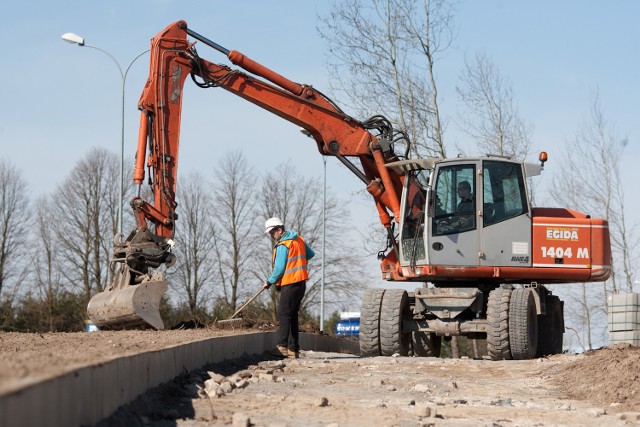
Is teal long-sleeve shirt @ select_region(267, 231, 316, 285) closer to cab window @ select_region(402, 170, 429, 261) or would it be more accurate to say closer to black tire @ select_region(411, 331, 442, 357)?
cab window @ select_region(402, 170, 429, 261)

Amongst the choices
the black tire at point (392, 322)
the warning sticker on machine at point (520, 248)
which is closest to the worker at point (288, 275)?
the black tire at point (392, 322)

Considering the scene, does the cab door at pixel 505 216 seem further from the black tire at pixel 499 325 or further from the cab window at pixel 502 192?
the black tire at pixel 499 325

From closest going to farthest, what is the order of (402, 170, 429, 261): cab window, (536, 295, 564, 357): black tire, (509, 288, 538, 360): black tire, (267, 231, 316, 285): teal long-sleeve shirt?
1. (267, 231, 316, 285): teal long-sleeve shirt
2. (509, 288, 538, 360): black tire
3. (402, 170, 429, 261): cab window
4. (536, 295, 564, 357): black tire

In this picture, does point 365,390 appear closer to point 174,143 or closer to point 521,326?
point 521,326

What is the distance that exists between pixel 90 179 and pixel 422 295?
33270 mm

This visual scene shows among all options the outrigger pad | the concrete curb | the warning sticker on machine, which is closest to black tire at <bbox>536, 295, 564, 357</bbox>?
the warning sticker on machine

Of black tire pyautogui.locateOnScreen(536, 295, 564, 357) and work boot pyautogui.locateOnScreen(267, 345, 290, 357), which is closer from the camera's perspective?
work boot pyautogui.locateOnScreen(267, 345, 290, 357)

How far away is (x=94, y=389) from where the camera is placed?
20.4ft

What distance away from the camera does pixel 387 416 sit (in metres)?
8.01

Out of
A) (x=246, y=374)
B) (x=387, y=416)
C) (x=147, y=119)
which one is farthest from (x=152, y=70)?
(x=387, y=416)

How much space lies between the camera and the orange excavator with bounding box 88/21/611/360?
51.5 feet

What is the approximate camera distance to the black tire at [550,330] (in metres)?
17.6

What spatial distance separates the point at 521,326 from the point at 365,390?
18.5ft

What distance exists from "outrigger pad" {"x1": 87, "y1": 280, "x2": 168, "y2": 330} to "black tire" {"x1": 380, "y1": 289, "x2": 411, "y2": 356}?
3403 mm
